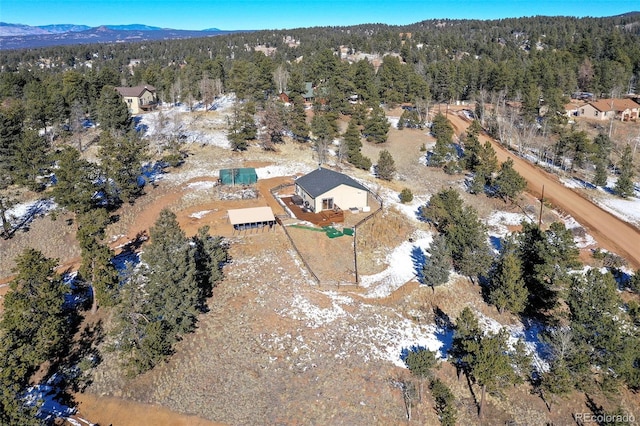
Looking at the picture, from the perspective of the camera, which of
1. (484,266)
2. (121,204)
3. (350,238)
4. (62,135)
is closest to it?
(484,266)

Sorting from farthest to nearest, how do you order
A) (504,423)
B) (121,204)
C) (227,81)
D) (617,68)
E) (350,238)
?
1. (227,81)
2. (617,68)
3. (121,204)
4. (350,238)
5. (504,423)

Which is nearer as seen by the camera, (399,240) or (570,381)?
(570,381)

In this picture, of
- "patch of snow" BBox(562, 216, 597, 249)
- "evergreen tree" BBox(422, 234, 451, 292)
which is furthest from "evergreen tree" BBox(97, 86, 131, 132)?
"patch of snow" BBox(562, 216, 597, 249)

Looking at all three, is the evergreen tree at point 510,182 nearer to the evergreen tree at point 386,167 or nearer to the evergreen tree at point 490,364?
the evergreen tree at point 386,167

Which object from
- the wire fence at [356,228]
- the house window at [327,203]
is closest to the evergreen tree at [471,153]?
the wire fence at [356,228]

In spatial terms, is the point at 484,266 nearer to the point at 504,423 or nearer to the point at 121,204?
the point at 504,423

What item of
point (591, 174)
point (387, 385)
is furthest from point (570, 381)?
point (591, 174)

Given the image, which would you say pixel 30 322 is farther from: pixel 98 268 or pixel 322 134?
pixel 322 134

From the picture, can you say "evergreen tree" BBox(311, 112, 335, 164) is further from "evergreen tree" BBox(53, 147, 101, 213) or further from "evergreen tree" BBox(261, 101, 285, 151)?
"evergreen tree" BBox(53, 147, 101, 213)
